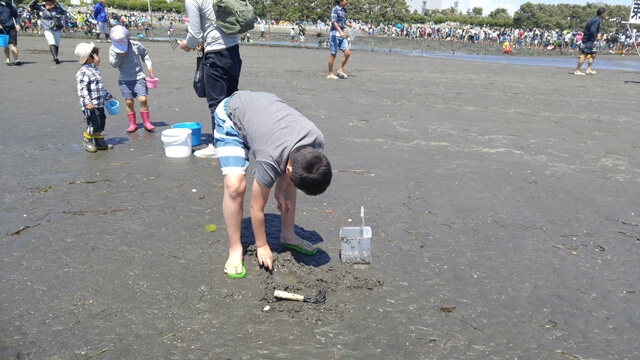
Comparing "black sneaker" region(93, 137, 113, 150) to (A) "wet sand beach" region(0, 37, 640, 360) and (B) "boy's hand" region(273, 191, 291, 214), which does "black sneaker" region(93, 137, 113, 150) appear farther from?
(B) "boy's hand" region(273, 191, 291, 214)

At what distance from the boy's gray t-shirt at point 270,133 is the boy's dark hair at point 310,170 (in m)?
0.14

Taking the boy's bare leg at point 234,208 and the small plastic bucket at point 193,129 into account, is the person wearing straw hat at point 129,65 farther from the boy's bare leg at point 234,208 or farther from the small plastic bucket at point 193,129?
the boy's bare leg at point 234,208

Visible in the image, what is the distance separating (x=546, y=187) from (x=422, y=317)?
3.23 m

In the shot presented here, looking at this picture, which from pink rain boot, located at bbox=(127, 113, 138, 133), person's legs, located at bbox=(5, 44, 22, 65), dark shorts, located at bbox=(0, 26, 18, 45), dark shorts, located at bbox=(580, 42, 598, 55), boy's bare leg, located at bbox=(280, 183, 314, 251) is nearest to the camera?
boy's bare leg, located at bbox=(280, 183, 314, 251)

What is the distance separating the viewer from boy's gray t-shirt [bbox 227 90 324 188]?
10.3 feet

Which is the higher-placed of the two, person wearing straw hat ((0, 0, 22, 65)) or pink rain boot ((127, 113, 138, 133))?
person wearing straw hat ((0, 0, 22, 65))

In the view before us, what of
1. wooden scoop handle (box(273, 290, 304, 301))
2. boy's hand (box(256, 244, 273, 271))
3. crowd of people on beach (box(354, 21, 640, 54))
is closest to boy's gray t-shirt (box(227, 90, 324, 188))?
boy's hand (box(256, 244, 273, 271))

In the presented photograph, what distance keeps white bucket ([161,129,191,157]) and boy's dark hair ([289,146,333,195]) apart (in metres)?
3.68

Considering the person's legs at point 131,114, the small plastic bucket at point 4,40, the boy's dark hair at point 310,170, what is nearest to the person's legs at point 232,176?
the boy's dark hair at point 310,170

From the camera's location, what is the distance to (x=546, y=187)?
5.75 metres

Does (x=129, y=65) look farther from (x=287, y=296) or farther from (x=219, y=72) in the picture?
(x=287, y=296)

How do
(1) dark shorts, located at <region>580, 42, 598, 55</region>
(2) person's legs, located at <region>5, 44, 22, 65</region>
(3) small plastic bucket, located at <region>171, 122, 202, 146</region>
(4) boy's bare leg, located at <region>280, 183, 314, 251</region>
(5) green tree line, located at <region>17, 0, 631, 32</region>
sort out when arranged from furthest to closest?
(5) green tree line, located at <region>17, 0, 631, 32</region> < (1) dark shorts, located at <region>580, 42, 598, 55</region> < (2) person's legs, located at <region>5, 44, 22, 65</region> < (3) small plastic bucket, located at <region>171, 122, 202, 146</region> < (4) boy's bare leg, located at <region>280, 183, 314, 251</region>

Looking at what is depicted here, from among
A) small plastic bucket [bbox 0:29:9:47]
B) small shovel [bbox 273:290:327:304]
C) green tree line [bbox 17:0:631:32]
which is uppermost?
green tree line [bbox 17:0:631:32]

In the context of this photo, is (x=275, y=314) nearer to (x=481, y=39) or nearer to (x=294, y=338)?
(x=294, y=338)
